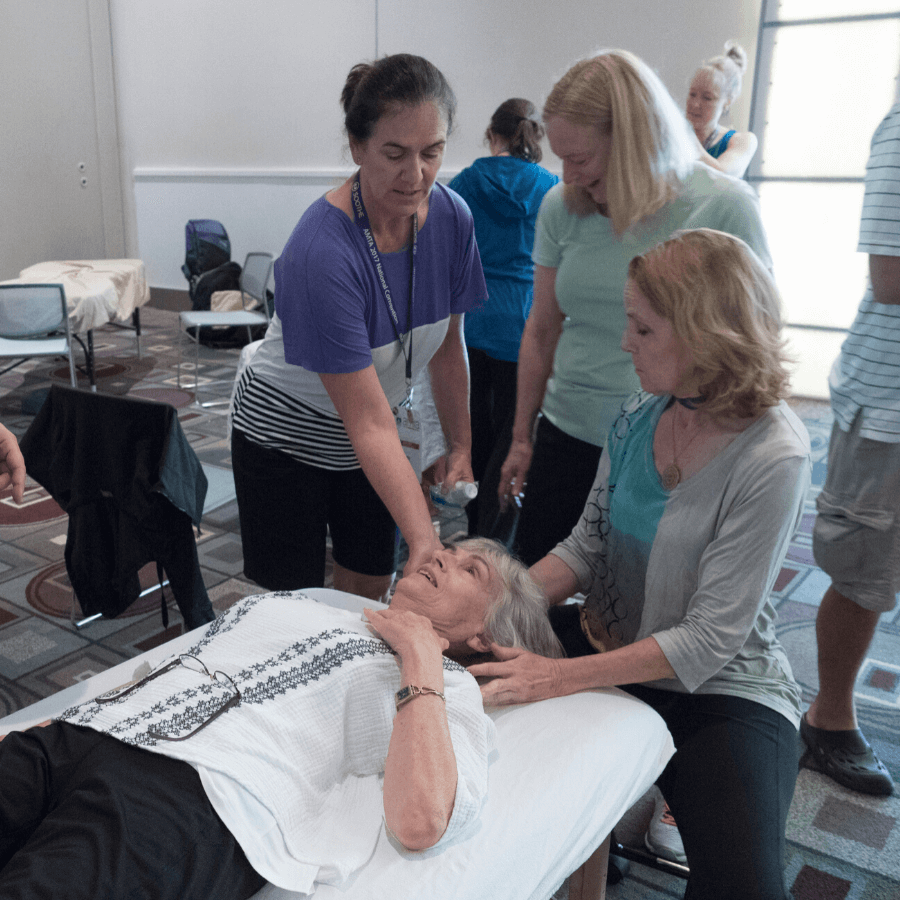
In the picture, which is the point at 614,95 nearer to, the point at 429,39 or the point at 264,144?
the point at 429,39

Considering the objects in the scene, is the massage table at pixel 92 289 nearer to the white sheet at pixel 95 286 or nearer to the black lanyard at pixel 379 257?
the white sheet at pixel 95 286

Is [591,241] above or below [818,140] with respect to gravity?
below

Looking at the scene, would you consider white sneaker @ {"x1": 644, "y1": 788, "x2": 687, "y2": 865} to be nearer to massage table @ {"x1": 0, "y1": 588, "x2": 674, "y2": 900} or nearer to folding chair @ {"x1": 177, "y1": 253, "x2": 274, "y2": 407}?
massage table @ {"x1": 0, "y1": 588, "x2": 674, "y2": 900}

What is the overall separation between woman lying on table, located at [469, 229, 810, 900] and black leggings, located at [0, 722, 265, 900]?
0.47 m

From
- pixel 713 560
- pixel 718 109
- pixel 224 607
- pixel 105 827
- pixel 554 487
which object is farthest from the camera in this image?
pixel 718 109

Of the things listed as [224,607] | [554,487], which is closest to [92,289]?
[224,607]

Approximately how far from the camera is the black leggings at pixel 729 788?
112 cm

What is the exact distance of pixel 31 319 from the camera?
4.48 meters

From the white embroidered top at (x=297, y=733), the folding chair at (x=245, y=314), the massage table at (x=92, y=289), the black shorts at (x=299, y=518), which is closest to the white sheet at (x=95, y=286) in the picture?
the massage table at (x=92, y=289)

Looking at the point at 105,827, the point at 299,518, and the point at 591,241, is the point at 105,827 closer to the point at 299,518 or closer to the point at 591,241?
the point at 299,518

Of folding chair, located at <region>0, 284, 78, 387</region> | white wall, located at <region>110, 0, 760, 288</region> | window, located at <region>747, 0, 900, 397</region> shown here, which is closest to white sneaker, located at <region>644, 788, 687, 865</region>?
folding chair, located at <region>0, 284, 78, 387</region>

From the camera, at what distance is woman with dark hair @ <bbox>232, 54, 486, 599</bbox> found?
54.4 inches


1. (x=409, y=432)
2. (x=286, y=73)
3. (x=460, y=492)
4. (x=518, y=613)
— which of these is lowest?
(x=518, y=613)

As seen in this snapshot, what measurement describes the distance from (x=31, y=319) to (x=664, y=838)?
4.27 m
